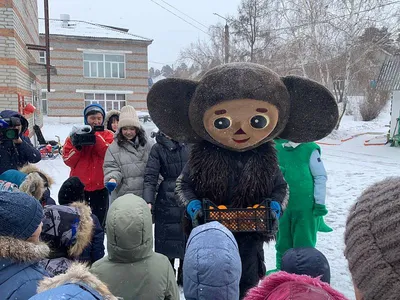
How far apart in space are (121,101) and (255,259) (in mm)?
26216

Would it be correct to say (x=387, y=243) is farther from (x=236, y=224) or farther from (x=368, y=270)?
(x=236, y=224)

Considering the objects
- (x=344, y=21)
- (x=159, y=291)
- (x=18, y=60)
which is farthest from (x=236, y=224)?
(x=344, y=21)

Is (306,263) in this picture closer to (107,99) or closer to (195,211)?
(195,211)

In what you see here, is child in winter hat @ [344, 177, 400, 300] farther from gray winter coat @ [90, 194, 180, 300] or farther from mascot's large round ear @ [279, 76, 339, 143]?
mascot's large round ear @ [279, 76, 339, 143]

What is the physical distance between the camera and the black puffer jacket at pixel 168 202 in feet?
10.8

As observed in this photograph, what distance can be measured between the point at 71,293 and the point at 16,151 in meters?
3.20

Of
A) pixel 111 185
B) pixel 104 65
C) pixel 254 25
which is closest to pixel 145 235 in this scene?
pixel 111 185

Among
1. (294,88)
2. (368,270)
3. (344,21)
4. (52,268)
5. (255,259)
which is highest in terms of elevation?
(344,21)

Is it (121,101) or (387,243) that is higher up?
(121,101)

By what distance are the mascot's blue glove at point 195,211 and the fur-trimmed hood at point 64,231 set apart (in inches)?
27.3

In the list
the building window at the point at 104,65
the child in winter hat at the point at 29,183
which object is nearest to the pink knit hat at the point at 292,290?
the child in winter hat at the point at 29,183

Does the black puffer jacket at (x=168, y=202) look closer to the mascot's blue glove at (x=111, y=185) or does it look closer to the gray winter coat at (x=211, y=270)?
the mascot's blue glove at (x=111, y=185)

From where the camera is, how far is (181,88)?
8.98ft

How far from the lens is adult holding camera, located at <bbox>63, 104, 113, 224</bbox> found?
364cm
